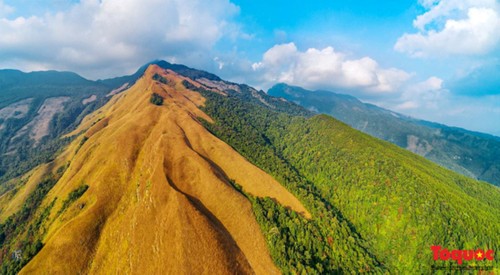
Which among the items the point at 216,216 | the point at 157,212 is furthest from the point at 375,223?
the point at 157,212

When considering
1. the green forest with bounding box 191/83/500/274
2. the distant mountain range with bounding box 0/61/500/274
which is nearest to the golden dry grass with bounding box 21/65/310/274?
the distant mountain range with bounding box 0/61/500/274

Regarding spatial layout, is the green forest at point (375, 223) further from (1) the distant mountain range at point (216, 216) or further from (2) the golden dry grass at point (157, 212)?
(2) the golden dry grass at point (157, 212)

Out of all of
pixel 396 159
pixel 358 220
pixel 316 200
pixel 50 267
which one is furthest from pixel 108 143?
pixel 396 159

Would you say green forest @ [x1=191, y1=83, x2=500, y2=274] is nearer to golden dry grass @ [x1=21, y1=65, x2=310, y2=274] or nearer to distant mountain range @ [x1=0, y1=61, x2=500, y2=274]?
distant mountain range @ [x1=0, y1=61, x2=500, y2=274]

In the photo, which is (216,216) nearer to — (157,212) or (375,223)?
(157,212)

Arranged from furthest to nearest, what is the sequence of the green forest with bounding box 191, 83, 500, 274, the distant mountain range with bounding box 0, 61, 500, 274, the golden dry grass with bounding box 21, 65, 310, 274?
1. the green forest with bounding box 191, 83, 500, 274
2. the distant mountain range with bounding box 0, 61, 500, 274
3. the golden dry grass with bounding box 21, 65, 310, 274

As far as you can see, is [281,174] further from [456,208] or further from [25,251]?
[25,251]

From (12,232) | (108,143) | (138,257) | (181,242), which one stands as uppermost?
(108,143)

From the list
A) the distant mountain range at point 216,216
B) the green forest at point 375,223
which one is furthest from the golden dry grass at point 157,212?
the green forest at point 375,223
